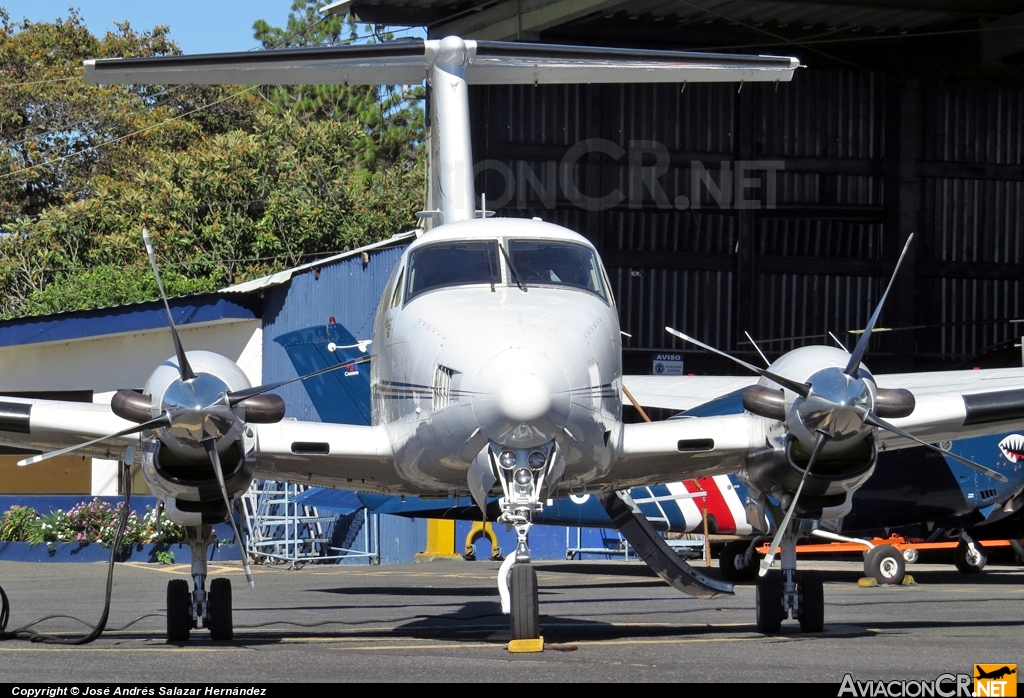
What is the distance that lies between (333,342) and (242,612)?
3.08 meters

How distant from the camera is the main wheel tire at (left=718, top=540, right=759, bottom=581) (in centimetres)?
1967

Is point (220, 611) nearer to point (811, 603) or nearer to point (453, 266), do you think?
point (453, 266)

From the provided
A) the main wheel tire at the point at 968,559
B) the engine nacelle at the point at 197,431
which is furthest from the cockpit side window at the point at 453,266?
the main wheel tire at the point at 968,559

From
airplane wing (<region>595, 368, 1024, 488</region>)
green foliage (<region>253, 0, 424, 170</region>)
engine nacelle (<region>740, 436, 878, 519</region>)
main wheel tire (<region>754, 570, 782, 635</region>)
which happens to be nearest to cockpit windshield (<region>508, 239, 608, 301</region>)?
airplane wing (<region>595, 368, 1024, 488</region>)

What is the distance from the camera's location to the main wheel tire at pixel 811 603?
34.7 ft

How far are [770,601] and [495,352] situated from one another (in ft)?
11.8

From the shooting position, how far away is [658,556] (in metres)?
12.1

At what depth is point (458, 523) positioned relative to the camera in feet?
84.9

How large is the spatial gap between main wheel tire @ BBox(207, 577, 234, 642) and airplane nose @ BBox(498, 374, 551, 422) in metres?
3.38

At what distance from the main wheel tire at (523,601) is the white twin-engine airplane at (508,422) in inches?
0.5

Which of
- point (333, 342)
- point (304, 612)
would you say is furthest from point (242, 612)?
point (333, 342)

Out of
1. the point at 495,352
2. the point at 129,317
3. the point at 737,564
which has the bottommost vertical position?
the point at 737,564

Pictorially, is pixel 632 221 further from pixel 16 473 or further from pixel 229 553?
pixel 16 473

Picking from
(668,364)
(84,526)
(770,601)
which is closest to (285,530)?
(84,526)
